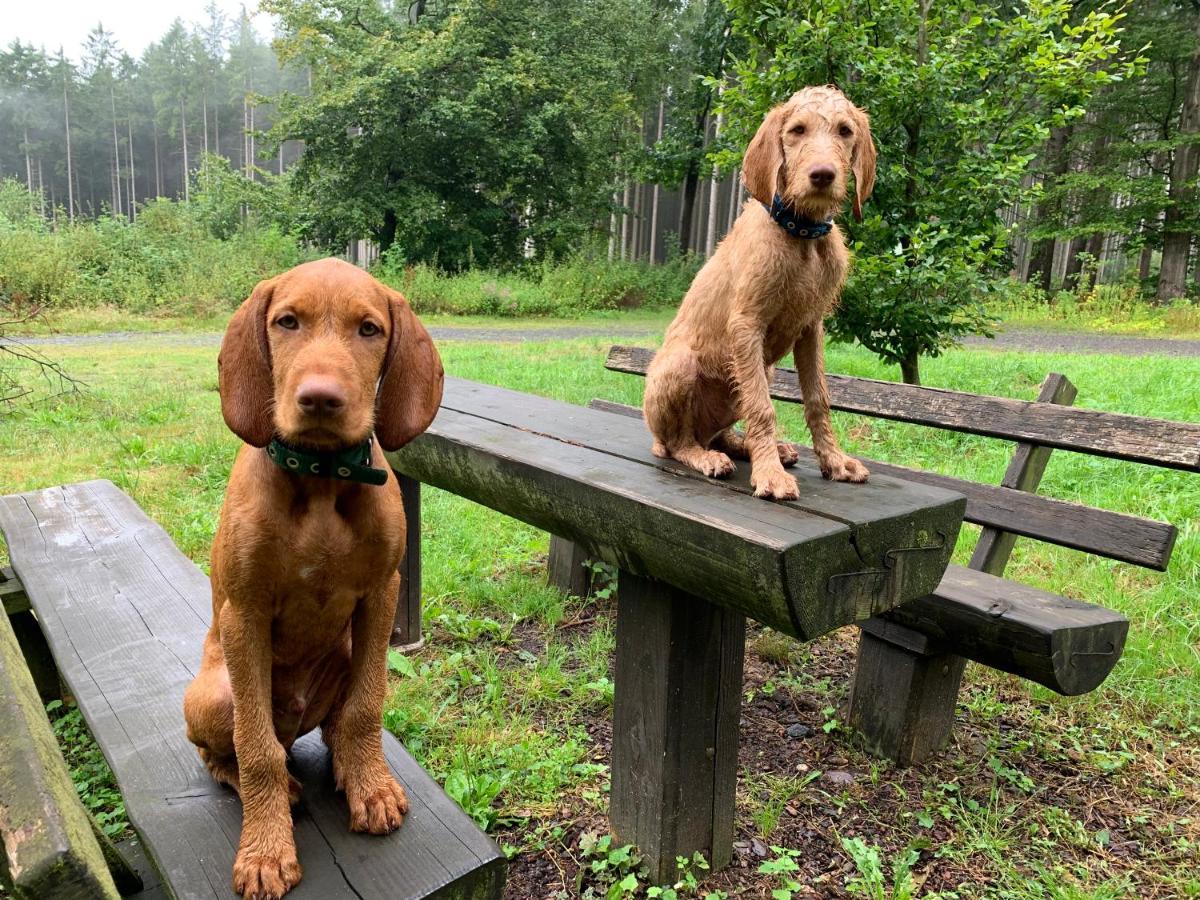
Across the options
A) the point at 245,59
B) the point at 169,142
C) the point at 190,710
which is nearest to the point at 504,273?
the point at 190,710

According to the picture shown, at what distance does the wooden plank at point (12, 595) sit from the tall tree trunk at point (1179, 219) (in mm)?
19148

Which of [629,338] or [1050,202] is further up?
[1050,202]

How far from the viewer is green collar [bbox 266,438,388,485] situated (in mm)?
1278

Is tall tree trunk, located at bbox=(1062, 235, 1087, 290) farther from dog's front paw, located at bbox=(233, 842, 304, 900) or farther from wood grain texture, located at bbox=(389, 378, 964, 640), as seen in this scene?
dog's front paw, located at bbox=(233, 842, 304, 900)

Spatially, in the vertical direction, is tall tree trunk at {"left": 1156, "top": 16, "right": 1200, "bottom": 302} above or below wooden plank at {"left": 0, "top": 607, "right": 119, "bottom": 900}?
above

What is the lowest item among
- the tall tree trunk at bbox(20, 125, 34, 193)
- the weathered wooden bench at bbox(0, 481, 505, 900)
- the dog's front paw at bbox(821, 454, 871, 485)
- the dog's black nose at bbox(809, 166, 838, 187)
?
the weathered wooden bench at bbox(0, 481, 505, 900)

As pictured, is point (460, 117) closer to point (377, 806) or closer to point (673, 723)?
point (673, 723)

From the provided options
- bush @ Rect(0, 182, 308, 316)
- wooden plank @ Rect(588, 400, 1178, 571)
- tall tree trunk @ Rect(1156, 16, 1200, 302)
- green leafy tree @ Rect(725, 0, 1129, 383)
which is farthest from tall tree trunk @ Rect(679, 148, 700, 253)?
wooden plank @ Rect(588, 400, 1178, 571)

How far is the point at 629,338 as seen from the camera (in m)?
12.4

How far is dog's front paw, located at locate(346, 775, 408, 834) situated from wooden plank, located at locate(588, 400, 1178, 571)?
1417mm

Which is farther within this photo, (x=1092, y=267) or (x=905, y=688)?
(x=1092, y=267)

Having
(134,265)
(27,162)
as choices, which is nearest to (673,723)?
(134,265)

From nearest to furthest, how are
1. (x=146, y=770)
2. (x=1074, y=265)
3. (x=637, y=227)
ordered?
(x=146, y=770)
(x=1074, y=265)
(x=637, y=227)

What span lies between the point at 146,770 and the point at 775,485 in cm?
150
